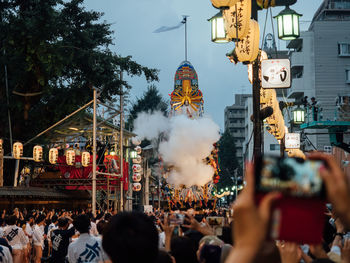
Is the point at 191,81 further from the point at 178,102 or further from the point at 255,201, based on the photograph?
the point at 255,201

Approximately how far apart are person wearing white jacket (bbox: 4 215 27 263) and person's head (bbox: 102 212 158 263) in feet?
31.0

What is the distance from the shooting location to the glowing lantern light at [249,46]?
1180cm

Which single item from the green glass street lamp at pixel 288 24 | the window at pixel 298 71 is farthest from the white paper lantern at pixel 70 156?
the window at pixel 298 71

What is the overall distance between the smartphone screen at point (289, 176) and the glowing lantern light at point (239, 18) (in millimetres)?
9689

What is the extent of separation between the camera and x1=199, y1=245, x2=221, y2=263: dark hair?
4691mm

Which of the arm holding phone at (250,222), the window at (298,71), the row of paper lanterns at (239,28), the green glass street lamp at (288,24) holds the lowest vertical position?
the arm holding phone at (250,222)

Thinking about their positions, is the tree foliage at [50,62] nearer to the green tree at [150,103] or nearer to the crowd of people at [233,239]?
the crowd of people at [233,239]

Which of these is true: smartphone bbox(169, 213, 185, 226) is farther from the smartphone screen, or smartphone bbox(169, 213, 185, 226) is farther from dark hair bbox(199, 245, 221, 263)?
the smartphone screen

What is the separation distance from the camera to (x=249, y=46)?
38.7ft

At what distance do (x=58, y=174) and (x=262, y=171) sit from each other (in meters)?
30.8

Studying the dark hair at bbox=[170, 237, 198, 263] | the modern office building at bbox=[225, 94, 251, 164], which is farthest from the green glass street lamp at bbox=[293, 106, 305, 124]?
the modern office building at bbox=[225, 94, 251, 164]

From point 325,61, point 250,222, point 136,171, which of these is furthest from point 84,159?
point 250,222

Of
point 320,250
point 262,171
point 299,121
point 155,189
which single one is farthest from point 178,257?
point 155,189

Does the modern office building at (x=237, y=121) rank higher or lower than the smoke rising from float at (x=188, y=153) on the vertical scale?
higher
